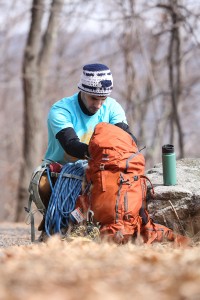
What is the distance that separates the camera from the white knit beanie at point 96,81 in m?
5.50

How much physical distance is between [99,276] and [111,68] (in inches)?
783

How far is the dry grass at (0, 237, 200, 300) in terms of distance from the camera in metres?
2.42

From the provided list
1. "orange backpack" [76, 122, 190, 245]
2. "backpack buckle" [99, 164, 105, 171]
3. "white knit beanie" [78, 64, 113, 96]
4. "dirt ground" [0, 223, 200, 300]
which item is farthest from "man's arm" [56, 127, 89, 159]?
"dirt ground" [0, 223, 200, 300]

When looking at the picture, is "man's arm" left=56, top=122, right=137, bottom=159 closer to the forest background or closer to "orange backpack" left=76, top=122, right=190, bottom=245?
"orange backpack" left=76, top=122, right=190, bottom=245

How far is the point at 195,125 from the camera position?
31047mm

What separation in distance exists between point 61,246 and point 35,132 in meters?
10.3

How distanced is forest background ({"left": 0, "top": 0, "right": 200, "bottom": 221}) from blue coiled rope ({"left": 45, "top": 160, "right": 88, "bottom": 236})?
321 inches

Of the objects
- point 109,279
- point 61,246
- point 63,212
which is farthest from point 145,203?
point 109,279

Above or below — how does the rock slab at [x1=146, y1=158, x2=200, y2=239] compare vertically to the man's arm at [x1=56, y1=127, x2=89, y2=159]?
below

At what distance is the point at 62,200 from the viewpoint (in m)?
5.34

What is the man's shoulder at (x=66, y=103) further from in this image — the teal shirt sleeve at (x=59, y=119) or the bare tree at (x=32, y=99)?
the bare tree at (x=32, y=99)

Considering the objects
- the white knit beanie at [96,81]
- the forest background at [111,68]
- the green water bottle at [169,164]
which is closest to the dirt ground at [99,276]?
the white knit beanie at [96,81]

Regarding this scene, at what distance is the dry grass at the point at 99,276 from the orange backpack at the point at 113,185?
163 centimetres

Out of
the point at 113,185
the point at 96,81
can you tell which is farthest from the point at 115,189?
the point at 96,81
